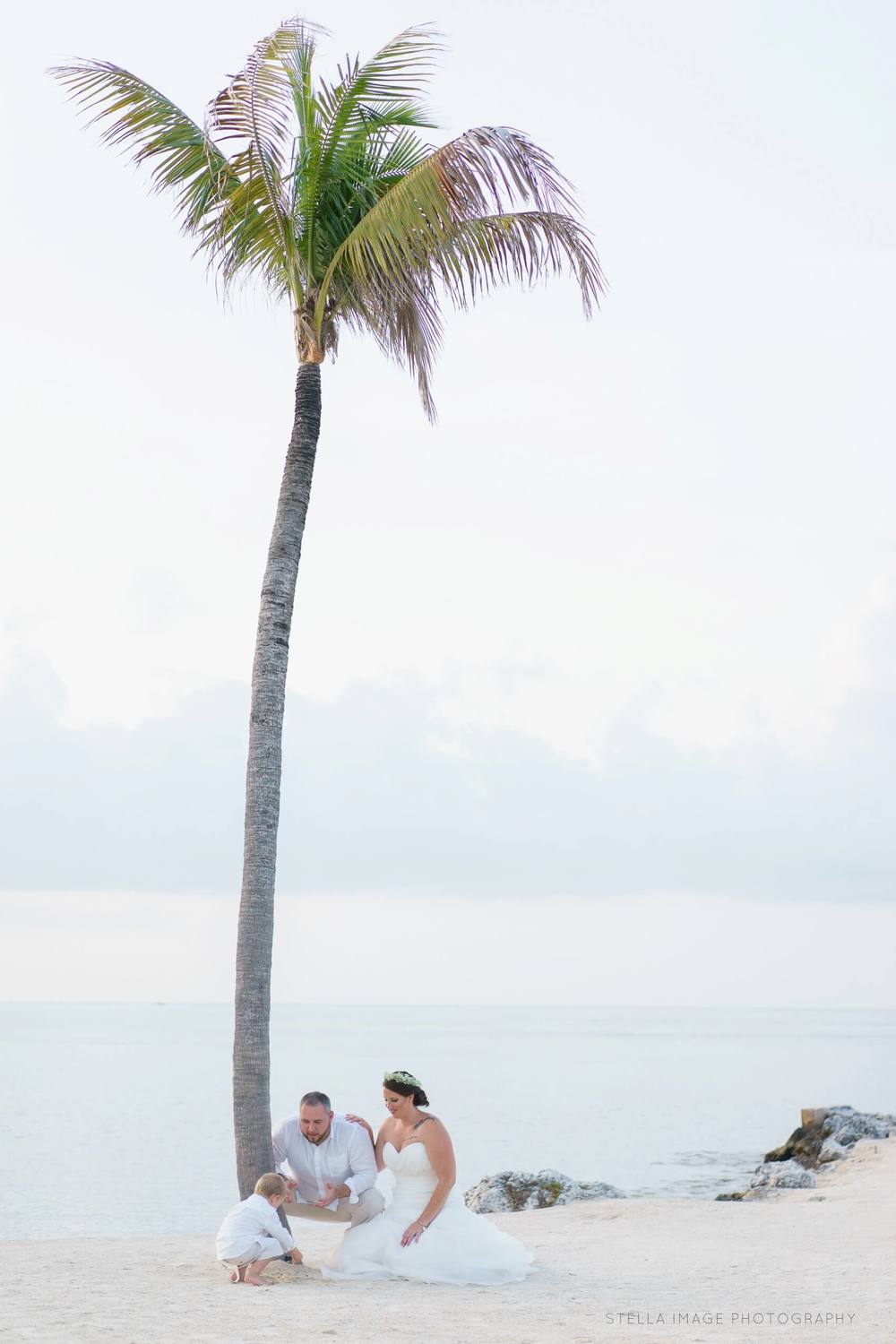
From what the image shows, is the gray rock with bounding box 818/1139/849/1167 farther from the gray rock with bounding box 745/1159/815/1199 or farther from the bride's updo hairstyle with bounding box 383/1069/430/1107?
the bride's updo hairstyle with bounding box 383/1069/430/1107

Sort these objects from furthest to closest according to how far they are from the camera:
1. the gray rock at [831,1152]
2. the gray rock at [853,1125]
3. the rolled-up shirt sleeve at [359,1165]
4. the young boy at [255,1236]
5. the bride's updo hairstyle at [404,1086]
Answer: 1. the gray rock at [853,1125]
2. the gray rock at [831,1152]
3. the rolled-up shirt sleeve at [359,1165]
4. the bride's updo hairstyle at [404,1086]
5. the young boy at [255,1236]

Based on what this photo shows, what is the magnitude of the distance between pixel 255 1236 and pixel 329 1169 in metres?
0.66

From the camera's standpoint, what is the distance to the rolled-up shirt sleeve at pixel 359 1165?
9242 millimetres

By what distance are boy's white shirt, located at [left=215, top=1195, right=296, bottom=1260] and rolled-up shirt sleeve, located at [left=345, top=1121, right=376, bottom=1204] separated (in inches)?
21.0

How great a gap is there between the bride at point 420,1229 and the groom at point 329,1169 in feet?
0.49

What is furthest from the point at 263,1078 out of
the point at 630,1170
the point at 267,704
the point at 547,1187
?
the point at 630,1170

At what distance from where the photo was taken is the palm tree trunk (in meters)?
10.4

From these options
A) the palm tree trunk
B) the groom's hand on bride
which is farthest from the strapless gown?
the palm tree trunk

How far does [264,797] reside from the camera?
1102 centimetres

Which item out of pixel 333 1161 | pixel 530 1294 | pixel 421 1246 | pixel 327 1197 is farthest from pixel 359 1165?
pixel 530 1294

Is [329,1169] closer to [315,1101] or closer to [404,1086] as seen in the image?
[315,1101]

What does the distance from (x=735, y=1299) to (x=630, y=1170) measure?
22322 mm

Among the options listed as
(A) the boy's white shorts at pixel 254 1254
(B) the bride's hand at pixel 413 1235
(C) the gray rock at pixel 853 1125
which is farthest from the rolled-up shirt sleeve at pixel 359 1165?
(C) the gray rock at pixel 853 1125

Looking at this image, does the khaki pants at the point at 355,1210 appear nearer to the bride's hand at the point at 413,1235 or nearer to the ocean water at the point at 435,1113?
the bride's hand at the point at 413,1235
